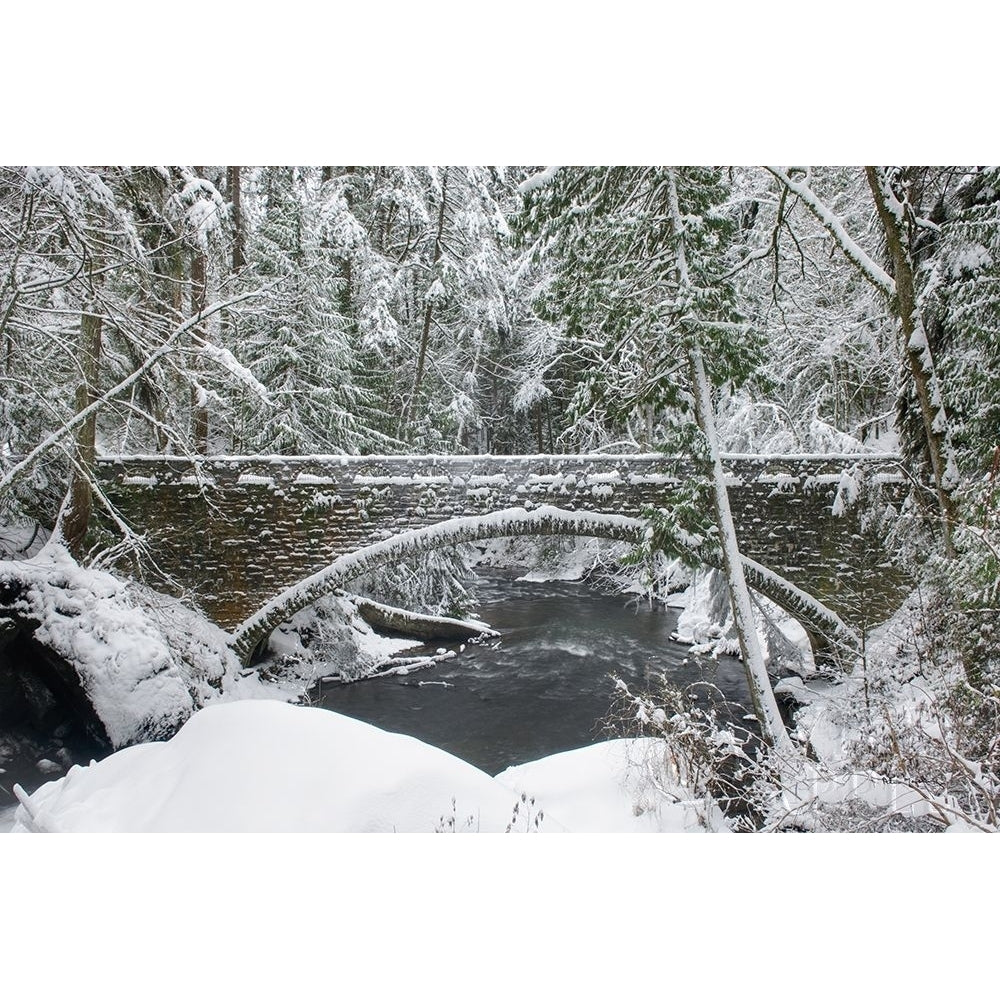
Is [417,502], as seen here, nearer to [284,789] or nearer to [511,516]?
[511,516]

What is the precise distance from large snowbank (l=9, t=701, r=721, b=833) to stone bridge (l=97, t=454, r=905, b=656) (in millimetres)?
1368

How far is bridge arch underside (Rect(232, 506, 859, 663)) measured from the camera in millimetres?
3797

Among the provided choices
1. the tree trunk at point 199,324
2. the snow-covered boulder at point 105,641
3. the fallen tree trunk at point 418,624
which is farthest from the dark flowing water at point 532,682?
the tree trunk at point 199,324

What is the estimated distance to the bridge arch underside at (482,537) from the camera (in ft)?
12.5

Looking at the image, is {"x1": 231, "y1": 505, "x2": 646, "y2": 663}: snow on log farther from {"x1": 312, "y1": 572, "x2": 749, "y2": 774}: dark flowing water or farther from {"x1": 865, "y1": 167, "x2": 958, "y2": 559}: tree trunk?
{"x1": 865, "y1": 167, "x2": 958, "y2": 559}: tree trunk

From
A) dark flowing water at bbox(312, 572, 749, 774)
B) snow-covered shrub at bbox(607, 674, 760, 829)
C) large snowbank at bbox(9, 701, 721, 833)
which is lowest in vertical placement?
dark flowing water at bbox(312, 572, 749, 774)

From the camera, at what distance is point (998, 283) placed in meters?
2.60

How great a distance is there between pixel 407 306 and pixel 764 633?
12.6 ft

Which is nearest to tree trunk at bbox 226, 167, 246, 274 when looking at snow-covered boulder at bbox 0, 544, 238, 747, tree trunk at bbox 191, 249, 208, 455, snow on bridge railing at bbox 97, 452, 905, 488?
tree trunk at bbox 191, 249, 208, 455

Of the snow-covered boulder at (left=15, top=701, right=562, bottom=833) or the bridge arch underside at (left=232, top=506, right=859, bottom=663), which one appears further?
the bridge arch underside at (left=232, top=506, right=859, bottom=663)

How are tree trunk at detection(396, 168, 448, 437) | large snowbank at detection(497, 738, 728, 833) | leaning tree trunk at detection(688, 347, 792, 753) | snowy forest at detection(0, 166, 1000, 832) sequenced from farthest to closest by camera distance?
tree trunk at detection(396, 168, 448, 437)
leaning tree trunk at detection(688, 347, 792, 753)
large snowbank at detection(497, 738, 728, 833)
snowy forest at detection(0, 166, 1000, 832)

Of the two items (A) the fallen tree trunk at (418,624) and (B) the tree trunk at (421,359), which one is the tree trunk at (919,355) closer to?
(B) the tree trunk at (421,359)
